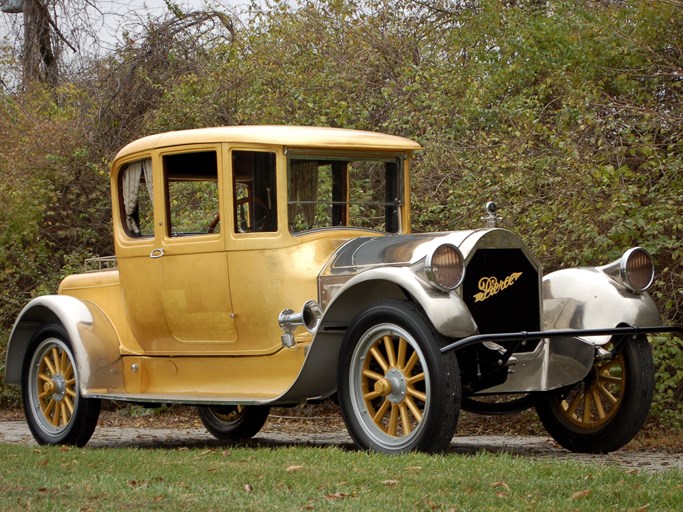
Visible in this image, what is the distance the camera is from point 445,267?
6.85 m

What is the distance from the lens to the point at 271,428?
1114 cm

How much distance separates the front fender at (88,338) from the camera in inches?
340

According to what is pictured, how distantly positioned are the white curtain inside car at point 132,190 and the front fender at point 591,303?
310 cm

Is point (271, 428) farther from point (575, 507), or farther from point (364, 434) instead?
point (575, 507)

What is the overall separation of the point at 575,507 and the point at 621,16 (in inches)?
290

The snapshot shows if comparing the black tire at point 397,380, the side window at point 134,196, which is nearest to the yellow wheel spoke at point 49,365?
the side window at point 134,196

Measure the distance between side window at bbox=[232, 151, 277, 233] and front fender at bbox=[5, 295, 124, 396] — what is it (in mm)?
1470

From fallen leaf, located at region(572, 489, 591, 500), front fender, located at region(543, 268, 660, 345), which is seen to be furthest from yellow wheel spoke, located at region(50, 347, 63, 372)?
fallen leaf, located at region(572, 489, 591, 500)

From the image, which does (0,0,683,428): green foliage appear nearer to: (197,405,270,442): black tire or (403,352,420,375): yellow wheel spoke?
(197,405,270,442): black tire

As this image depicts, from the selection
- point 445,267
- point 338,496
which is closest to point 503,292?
point 445,267

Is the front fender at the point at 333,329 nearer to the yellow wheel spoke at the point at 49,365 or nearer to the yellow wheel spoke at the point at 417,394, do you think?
the yellow wheel spoke at the point at 417,394

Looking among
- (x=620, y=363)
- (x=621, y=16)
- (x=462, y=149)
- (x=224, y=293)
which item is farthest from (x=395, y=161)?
(x=621, y=16)

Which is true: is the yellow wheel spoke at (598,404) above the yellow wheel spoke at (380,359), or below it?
below

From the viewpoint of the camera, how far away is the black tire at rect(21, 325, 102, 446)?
347 inches
